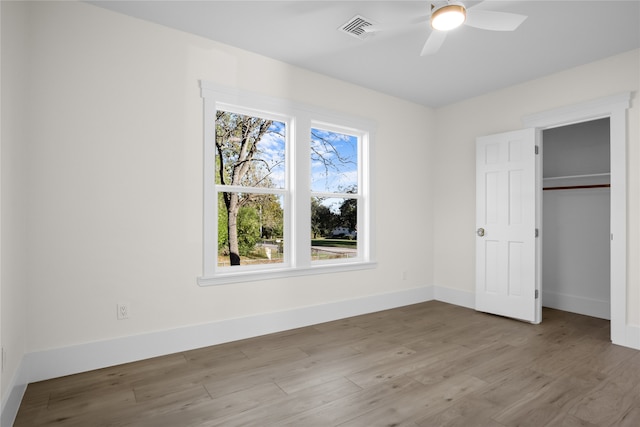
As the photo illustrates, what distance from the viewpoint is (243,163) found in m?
3.48

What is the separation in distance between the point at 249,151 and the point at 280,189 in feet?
1.61

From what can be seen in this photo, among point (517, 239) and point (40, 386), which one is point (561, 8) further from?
point (40, 386)

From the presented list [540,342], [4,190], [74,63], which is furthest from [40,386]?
[540,342]

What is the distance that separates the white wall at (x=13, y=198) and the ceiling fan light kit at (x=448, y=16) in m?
2.54

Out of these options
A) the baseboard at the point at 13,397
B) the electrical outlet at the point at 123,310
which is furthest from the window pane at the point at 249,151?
the baseboard at the point at 13,397

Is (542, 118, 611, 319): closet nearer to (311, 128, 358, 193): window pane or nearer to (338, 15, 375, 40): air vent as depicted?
(311, 128, 358, 193): window pane

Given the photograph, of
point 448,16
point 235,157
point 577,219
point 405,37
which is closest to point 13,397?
point 235,157

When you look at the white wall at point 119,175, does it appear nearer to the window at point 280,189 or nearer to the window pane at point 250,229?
the window at point 280,189

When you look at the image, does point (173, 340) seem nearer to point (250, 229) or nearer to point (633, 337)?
point (250, 229)

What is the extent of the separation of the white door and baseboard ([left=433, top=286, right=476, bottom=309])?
18 centimetres

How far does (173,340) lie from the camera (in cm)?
291

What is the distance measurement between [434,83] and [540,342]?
290cm

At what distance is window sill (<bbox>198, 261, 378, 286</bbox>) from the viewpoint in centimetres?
312

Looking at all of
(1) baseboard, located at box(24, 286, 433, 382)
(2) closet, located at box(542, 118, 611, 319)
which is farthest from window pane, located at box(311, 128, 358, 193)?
(2) closet, located at box(542, 118, 611, 319)
